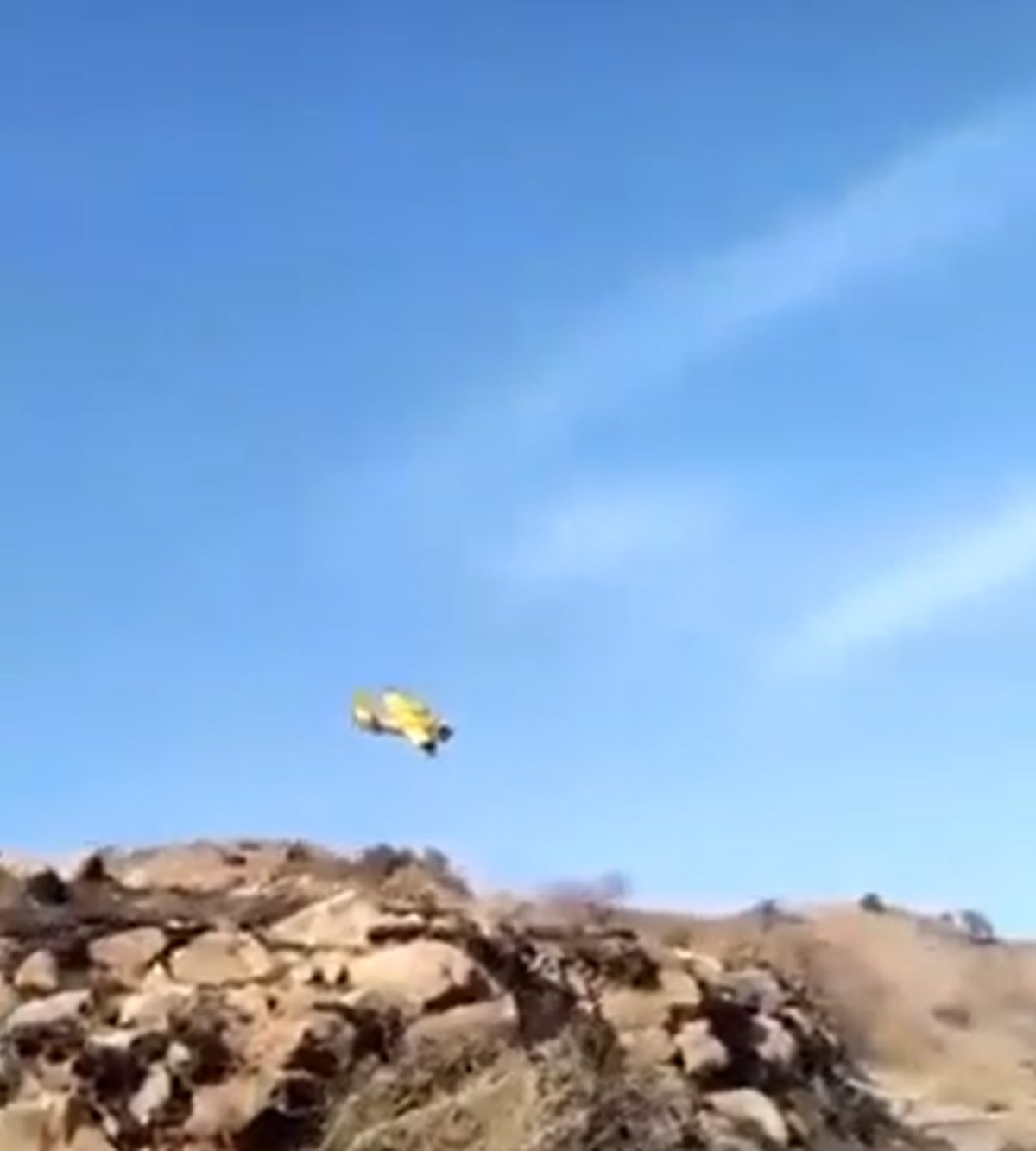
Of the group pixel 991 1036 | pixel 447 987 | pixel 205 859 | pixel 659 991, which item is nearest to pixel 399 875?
pixel 205 859

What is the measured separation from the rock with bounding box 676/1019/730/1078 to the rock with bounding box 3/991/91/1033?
→ 374cm

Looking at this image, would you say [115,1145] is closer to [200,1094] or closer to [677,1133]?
[200,1094]

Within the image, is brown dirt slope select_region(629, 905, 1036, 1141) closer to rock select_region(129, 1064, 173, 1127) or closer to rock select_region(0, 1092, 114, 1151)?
rock select_region(129, 1064, 173, 1127)

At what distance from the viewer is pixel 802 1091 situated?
18094mm

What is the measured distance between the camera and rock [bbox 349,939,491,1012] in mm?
15422

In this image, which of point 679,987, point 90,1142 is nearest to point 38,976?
point 90,1142

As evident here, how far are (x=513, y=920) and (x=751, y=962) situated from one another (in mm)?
3178

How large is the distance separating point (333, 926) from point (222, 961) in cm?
80

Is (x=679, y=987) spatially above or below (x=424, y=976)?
above

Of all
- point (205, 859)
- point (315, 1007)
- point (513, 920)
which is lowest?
point (315, 1007)

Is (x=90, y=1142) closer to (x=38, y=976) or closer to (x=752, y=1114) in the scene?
(x=38, y=976)

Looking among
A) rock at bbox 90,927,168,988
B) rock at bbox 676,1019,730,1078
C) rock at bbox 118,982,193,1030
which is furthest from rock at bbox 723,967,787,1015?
rock at bbox 118,982,193,1030

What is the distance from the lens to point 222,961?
15.9 meters

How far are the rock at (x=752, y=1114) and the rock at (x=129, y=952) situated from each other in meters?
3.37
